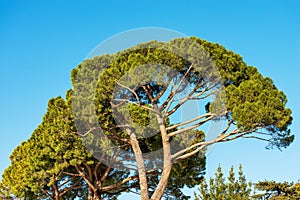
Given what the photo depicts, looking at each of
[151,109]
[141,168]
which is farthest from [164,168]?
[151,109]

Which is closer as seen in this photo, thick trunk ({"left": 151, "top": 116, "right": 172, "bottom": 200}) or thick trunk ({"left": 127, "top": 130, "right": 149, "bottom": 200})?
thick trunk ({"left": 151, "top": 116, "right": 172, "bottom": 200})

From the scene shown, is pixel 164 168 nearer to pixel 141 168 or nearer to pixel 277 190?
pixel 141 168

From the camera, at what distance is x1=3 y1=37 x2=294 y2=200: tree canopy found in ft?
36.2

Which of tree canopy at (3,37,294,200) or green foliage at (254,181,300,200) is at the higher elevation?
tree canopy at (3,37,294,200)

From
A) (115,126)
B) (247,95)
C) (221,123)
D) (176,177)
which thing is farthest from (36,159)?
(247,95)

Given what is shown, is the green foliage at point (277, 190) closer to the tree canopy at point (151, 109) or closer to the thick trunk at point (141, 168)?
the tree canopy at point (151, 109)

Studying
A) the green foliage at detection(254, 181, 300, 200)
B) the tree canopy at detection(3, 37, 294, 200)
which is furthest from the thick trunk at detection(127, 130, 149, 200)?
the green foliage at detection(254, 181, 300, 200)

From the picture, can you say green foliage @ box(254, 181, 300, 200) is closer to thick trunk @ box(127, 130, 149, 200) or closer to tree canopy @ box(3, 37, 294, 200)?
tree canopy @ box(3, 37, 294, 200)

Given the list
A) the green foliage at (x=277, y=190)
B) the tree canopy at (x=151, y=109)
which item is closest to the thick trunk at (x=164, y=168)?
the tree canopy at (x=151, y=109)

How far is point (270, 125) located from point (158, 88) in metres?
3.32

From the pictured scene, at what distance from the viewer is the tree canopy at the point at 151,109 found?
1105cm

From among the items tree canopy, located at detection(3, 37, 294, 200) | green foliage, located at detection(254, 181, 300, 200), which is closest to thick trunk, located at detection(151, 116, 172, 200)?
tree canopy, located at detection(3, 37, 294, 200)

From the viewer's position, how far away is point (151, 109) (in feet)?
38.9

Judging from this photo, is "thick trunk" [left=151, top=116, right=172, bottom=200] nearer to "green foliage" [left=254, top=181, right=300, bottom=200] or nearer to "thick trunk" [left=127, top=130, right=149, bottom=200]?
"thick trunk" [left=127, top=130, right=149, bottom=200]
